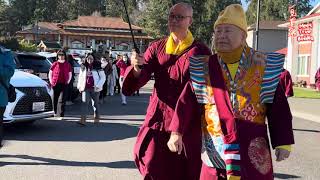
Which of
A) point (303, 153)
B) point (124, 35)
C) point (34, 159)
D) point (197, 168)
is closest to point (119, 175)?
point (34, 159)

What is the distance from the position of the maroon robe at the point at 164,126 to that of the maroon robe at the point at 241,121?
0.64 meters

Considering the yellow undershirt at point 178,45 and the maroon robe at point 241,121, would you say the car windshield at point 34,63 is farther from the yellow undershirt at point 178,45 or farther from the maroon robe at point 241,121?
the maroon robe at point 241,121

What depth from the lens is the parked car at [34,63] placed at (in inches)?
617

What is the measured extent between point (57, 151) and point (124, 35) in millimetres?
72137

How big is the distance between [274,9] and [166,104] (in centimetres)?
8109

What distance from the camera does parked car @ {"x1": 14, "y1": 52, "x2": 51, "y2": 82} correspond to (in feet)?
51.4

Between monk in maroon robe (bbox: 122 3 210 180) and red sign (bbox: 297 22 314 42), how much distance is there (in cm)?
3837

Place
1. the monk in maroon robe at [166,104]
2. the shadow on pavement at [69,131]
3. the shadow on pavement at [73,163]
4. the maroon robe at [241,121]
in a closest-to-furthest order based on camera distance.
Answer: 1. the maroon robe at [241,121]
2. the monk in maroon robe at [166,104]
3. the shadow on pavement at [73,163]
4. the shadow on pavement at [69,131]

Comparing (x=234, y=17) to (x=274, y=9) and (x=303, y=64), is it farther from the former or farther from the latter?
(x=274, y=9)

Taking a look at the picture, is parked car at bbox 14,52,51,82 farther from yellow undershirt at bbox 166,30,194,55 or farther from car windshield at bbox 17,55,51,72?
yellow undershirt at bbox 166,30,194,55

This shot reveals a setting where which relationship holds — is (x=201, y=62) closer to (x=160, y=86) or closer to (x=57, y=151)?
(x=160, y=86)

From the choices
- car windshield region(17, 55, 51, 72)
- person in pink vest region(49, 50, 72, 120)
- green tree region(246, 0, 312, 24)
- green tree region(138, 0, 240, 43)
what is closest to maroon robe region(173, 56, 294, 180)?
person in pink vest region(49, 50, 72, 120)

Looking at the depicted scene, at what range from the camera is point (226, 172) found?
3600mm

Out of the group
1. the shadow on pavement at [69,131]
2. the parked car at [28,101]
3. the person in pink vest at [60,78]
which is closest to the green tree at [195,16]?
the person in pink vest at [60,78]
